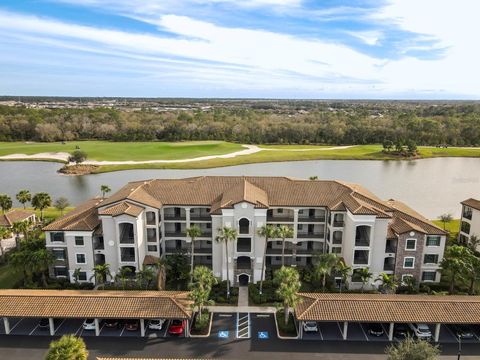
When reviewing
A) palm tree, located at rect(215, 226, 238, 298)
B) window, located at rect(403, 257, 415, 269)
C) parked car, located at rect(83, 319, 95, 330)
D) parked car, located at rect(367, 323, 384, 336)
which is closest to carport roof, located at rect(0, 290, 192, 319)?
parked car, located at rect(83, 319, 95, 330)

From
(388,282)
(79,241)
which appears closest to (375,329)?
(388,282)

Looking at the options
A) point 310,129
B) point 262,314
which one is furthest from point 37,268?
point 310,129

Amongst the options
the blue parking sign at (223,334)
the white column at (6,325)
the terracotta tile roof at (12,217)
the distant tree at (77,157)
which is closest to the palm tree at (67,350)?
the white column at (6,325)

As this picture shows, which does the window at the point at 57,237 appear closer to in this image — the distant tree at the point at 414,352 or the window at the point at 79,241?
the window at the point at 79,241

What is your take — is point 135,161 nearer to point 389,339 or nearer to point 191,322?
point 191,322

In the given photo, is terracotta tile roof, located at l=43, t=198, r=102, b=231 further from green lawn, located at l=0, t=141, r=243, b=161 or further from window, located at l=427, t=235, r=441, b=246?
green lawn, located at l=0, t=141, r=243, b=161

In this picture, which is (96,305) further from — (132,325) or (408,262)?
(408,262)
